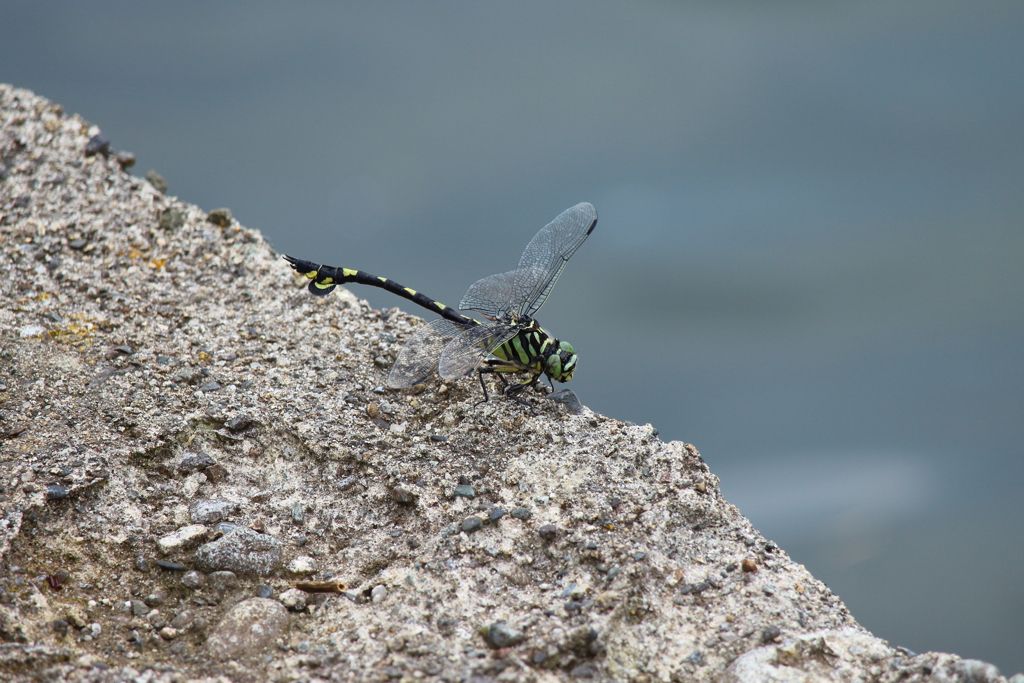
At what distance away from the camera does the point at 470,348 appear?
3875 millimetres

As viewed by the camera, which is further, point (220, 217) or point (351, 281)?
point (220, 217)

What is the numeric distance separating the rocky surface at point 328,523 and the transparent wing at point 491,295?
1.43 ft

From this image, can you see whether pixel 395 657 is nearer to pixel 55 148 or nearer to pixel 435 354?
pixel 435 354

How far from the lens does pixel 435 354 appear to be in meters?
4.00

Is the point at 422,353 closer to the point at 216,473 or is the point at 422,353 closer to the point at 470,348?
the point at 470,348

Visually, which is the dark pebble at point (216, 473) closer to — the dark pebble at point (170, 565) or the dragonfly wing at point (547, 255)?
the dark pebble at point (170, 565)

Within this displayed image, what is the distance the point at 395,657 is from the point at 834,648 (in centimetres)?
152

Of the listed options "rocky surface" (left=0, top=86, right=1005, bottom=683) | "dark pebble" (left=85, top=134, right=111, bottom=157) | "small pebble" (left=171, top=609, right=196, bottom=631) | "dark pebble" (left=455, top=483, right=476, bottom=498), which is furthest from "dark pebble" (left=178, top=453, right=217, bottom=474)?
"dark pebble" (left=85, top=134, right=111, bottom=157)

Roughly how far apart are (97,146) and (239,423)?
9.72 feet

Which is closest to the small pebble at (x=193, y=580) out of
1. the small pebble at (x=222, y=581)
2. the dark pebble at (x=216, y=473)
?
the small pebble at (x=222, y=581)

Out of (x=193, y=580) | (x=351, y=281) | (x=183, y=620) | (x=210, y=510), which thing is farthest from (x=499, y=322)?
(x=183, y=620)

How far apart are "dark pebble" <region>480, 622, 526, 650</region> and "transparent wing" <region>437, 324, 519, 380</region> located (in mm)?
1382

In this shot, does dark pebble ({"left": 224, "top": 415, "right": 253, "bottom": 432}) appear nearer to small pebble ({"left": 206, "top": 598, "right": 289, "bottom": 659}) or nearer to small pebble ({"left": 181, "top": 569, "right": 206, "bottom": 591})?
small pebble ({"left": 181, "top": 569, "right": 206, "bottom": 591})

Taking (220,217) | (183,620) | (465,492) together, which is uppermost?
(220,217)
